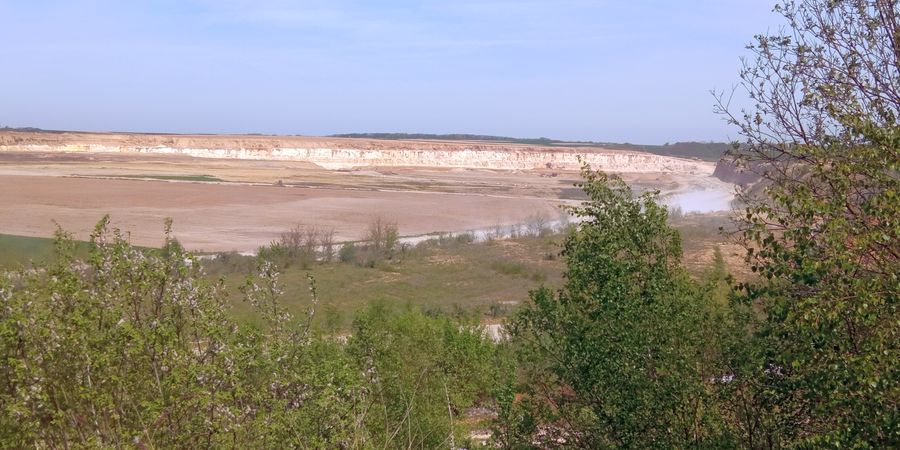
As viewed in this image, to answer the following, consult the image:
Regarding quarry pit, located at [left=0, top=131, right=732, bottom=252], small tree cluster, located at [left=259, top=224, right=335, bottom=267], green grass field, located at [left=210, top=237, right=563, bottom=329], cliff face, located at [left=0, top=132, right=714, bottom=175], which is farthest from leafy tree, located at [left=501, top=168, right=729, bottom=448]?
cliff face, located at [left=0, top=132, right=714, bottom=175]

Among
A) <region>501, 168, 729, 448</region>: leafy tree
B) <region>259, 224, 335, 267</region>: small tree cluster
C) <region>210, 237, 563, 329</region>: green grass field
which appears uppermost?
<region>501, 168, 729, 448</region>: leafy tree

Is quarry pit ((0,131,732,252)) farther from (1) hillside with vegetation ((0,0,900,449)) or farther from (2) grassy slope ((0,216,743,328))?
(2) grassy slope ((0,216,743,328))

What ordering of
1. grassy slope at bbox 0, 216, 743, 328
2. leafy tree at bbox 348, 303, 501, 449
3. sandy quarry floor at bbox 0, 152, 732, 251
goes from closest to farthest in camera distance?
leafy tree at bbox 348, 303, 501, 449
grassy slope at bbox 0, 216, 743, 328
sandy quarry floor at bbox 0, 152, 732, 251

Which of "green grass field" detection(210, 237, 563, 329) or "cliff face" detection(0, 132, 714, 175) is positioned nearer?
"green grass field" detection(210, 237, 563, 329)

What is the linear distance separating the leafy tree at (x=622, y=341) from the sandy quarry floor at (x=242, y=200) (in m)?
27.6

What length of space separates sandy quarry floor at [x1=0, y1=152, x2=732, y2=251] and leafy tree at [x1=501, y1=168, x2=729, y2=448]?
27582 mm

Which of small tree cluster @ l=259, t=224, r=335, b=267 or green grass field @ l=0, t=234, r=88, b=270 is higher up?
green grass field @ l=0, t=234, r=88, b=270

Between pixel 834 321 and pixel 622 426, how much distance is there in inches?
123

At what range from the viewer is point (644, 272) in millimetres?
8773

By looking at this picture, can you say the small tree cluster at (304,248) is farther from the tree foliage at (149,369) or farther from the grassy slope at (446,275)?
the tree foliage at (149,369)

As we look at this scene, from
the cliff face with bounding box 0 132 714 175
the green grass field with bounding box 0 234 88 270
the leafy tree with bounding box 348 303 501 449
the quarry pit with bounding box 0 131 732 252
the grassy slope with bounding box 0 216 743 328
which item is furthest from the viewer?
the cliff face with bounding box 0 132 714 175

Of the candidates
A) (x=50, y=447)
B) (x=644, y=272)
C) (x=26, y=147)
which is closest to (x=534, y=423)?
(x=644, y=272)

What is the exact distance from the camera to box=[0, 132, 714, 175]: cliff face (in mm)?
120312

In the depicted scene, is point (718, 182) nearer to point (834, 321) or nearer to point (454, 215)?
point (454, 215)
